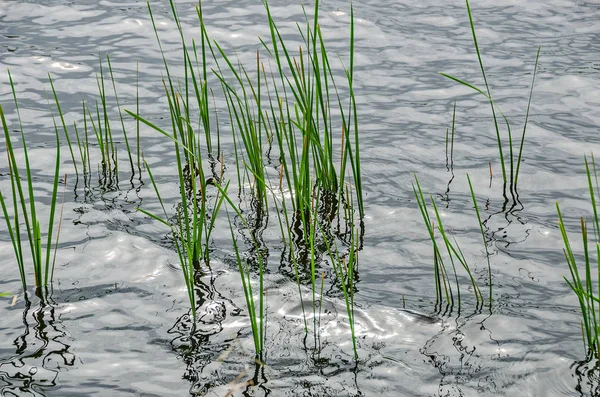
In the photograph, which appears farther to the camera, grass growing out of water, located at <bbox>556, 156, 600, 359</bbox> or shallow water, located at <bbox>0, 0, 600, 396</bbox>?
shallow water, located at <bbox>0, 0, 600, 396</bbox>

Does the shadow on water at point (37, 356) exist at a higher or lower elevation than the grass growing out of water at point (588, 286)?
lower

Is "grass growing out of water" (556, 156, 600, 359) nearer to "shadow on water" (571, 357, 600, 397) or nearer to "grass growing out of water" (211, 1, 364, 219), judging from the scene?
"shadow on water" (571, 357, 600, 397)

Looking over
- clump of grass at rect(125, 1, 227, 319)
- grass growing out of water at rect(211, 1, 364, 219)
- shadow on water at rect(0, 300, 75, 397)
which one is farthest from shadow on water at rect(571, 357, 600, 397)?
shadow on water at rect(0, 300, 75, 397)

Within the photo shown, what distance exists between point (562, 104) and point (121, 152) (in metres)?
3.07

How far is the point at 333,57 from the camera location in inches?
256

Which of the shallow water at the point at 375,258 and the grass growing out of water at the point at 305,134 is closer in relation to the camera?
the shallow water at the point at 375,258

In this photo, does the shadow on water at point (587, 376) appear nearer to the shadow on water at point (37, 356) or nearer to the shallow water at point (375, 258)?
the shallow water at point (375, 258)

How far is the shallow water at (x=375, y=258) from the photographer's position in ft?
9.14

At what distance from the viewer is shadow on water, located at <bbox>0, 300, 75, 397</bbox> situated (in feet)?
8.82

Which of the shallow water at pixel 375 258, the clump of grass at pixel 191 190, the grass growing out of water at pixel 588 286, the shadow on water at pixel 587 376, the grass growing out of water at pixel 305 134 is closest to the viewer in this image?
the grass growing out of water at pixel 588 286

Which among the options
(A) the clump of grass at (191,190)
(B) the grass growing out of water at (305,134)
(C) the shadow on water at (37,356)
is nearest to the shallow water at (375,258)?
(C) the shadow on water at (37,356)

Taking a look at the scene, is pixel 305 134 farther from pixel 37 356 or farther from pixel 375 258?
pixel 37 356

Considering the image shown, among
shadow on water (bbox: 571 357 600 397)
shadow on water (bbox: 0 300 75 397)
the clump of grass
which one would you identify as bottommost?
shadow on water (bbox: 571 357 600 397)

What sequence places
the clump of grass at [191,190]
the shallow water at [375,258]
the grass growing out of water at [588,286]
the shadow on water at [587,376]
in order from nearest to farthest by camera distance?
the grass growing out of water at [588,286] < the shadow on water at [587,376] < the shallow water at [375,258] < the clump of grass at [191,190]
